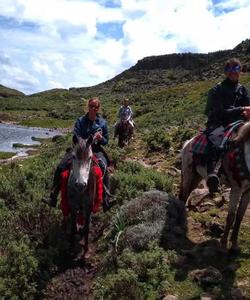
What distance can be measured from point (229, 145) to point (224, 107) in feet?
2.48

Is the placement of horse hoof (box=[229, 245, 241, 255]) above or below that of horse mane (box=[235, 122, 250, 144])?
below

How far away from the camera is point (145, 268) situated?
25.2ft

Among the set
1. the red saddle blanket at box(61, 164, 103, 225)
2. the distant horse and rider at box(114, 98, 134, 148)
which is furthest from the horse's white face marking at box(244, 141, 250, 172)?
the distant horse and rider at box(114, 98, 134, 148)

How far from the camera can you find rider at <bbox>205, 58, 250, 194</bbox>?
27.6ft

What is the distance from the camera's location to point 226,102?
8.60m

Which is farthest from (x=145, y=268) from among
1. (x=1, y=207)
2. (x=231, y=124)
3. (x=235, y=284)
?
(x=1, y=207)

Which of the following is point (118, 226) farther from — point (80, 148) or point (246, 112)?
point (246, 112)

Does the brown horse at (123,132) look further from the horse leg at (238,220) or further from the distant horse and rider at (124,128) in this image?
the horse leg at (238,220)

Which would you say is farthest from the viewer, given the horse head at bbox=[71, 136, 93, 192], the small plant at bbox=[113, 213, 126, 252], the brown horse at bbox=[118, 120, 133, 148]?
the brown horse at bbox=[118, 120, 133, 148]

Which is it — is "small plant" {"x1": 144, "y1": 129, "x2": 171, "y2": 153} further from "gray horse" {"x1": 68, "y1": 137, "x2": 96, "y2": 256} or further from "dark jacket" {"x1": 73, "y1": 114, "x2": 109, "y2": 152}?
"gray horse" {"x1": 68, "y1": 137, "x2": 96, "y2": 256}

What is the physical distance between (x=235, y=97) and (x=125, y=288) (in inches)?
151

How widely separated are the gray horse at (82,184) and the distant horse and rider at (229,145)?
2028mm

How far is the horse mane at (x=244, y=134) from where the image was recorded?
793 centimetres

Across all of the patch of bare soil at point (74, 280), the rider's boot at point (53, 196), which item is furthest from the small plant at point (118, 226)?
the rider's boot at point (53, 196)
